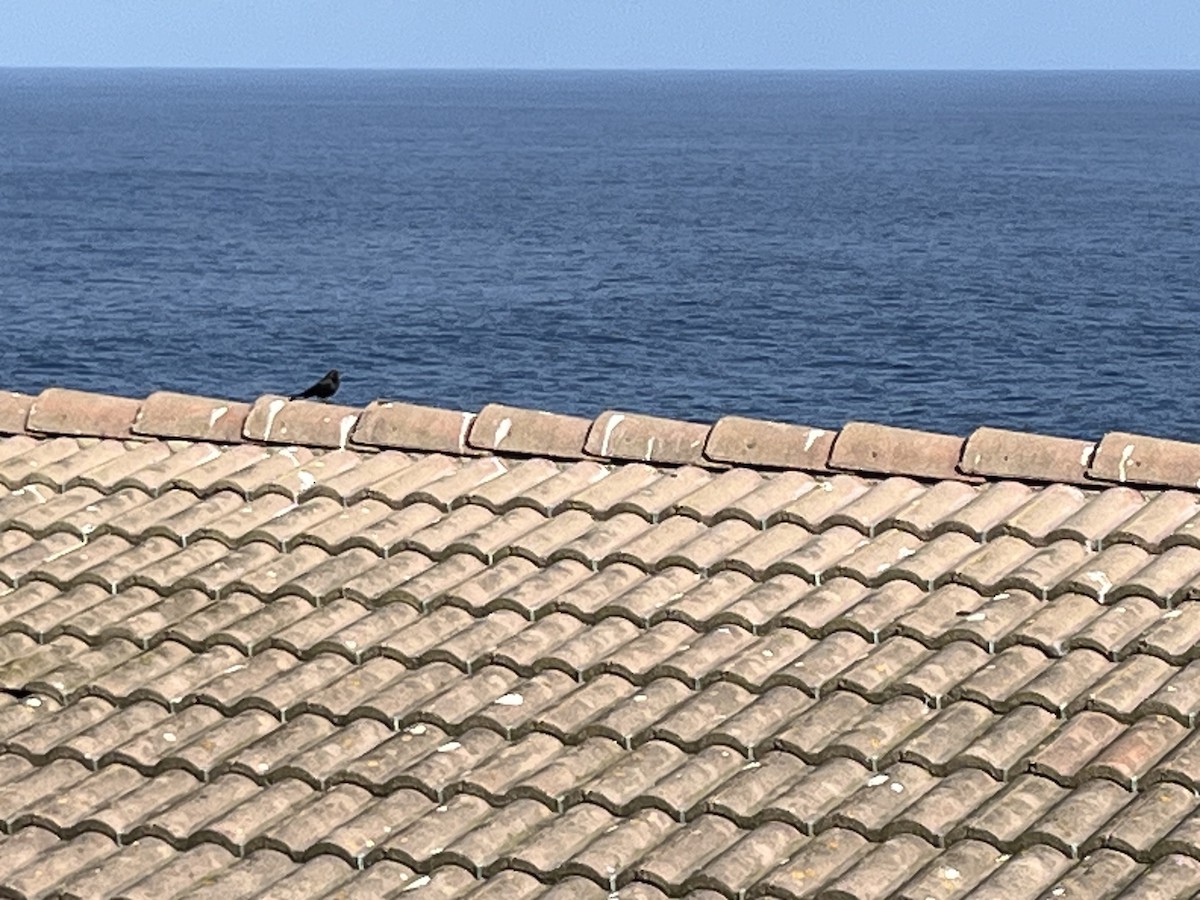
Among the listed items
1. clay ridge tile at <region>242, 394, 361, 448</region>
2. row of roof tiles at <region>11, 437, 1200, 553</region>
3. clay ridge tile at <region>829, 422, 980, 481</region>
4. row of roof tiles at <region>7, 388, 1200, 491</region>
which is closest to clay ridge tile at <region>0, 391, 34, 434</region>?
row of roof tiles at <region>7, 388, 1200, 491</region>

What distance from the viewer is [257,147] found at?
550ft

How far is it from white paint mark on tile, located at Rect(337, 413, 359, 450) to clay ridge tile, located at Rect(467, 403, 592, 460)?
2.09 feet

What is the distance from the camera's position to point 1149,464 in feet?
31.3

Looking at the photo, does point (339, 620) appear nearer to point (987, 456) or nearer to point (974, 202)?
point (987, 456)

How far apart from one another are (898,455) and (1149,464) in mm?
1103

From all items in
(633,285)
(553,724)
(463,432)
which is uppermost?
(463,432)

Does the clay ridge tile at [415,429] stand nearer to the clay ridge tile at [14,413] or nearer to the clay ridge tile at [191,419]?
the clay ridge tile at [191,419]

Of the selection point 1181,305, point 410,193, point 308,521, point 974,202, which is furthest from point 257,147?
point 308,521

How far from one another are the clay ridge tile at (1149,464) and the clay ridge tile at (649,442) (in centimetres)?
180

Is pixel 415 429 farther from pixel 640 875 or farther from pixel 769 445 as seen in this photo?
pixel 640 875

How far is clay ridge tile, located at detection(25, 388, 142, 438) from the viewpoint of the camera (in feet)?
36.0

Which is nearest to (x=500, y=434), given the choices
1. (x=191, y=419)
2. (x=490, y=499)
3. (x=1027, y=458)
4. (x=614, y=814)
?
(x=490, y=499)

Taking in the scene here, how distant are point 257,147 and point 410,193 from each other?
48.5 meters

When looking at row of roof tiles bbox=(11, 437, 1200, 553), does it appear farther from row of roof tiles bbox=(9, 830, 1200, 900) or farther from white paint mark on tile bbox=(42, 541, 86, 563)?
row of roof tiles bbox=(9, 830, 1200, 900)
